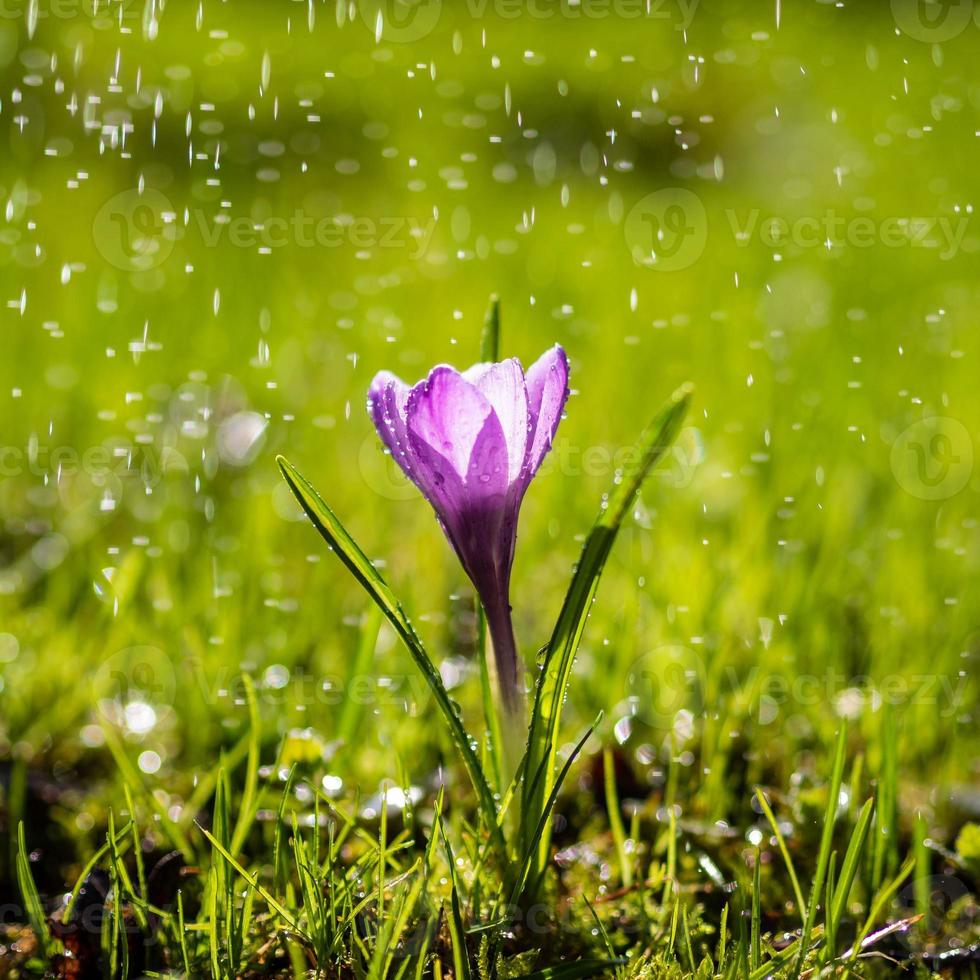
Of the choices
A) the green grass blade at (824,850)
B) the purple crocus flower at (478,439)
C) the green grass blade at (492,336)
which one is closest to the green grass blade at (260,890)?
the purple crocus flower at (478,439)

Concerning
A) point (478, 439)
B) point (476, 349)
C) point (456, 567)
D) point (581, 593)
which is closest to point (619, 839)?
point (581, 593)

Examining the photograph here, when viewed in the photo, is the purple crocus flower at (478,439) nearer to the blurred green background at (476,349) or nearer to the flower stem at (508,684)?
the flower stem at (508,684)

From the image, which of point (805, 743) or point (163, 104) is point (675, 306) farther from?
point (163, 104)

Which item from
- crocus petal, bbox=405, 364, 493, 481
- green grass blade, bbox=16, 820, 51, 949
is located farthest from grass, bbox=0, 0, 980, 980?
crocus petal, bbox=405, 364, 493, 481

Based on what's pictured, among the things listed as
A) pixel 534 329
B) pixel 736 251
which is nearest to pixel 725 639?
pixel 534 329

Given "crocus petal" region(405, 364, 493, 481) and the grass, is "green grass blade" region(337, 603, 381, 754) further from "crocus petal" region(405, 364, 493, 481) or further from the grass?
"crocus petal" region(405, 364, 493, 481)

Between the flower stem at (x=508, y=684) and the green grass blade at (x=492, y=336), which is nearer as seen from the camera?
the flower stem at (x=508, y=684)

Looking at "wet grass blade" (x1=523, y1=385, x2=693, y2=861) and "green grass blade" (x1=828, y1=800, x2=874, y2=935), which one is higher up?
"wet grass blade" (x1=523, y1=385, x2=693, y2=861)
